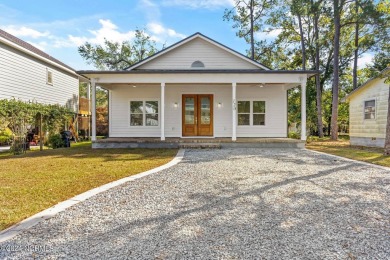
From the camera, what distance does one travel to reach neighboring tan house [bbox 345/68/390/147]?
12.1 meters

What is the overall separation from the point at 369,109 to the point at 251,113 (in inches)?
232

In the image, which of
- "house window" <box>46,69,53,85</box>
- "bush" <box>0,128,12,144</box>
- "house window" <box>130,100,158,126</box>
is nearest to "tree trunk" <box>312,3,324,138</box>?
"house window" <box>130,100,158,126</box>

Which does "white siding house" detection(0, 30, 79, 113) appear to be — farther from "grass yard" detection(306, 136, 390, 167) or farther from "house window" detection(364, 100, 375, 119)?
"house window" detection(364, 100, 375, 119)

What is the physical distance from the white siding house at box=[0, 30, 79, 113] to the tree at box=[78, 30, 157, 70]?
8.25 meters

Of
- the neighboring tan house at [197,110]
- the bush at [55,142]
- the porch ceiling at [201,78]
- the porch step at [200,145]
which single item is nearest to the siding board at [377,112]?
the neighboring tan house at [197,110]

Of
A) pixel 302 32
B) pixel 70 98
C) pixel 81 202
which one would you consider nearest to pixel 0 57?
pixel 70 98

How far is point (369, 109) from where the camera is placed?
1317 centimetres

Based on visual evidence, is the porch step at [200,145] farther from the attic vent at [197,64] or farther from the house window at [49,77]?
the house window at [49,77]

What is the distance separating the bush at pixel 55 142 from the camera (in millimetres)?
12789

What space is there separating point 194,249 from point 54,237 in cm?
158

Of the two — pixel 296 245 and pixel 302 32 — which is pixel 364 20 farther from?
pixel 296 245

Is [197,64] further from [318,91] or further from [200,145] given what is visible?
[318,91]

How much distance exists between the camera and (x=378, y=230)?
10.1 feet

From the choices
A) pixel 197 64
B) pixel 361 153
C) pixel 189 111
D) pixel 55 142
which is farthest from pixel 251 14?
pixel 55 142
